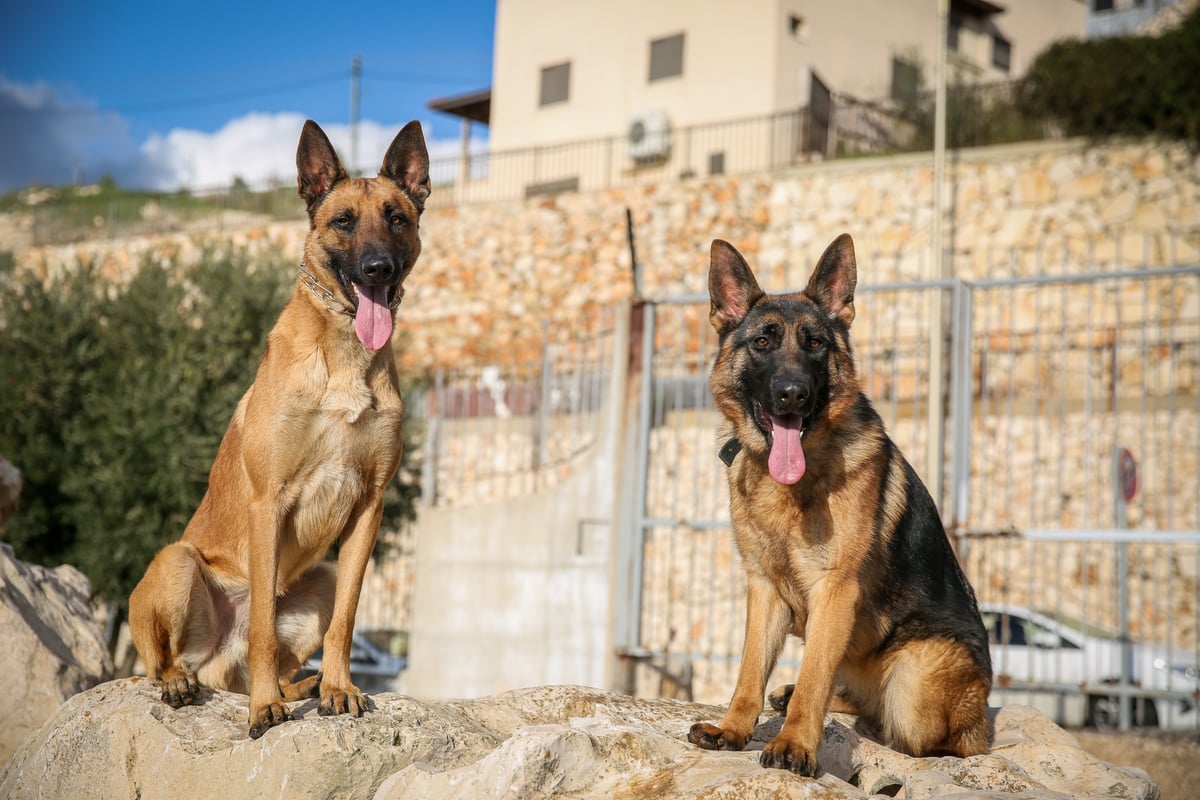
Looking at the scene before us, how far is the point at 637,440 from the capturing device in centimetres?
956

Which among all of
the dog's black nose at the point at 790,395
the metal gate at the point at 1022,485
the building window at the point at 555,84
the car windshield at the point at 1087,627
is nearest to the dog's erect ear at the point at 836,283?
the dog's black nose at the point at 790,395

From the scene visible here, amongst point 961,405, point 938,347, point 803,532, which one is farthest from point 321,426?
point 938,347

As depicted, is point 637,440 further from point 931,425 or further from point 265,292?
point 265,292

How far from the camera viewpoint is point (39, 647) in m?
5.67

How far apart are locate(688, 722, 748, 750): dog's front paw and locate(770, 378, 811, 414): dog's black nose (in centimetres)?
118

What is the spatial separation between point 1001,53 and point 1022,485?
791 inches

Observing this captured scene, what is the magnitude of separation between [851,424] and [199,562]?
107 inches

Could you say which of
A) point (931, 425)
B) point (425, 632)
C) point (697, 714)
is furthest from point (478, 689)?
point (697, 714)

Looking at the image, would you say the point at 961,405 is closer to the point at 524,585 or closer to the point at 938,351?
the point at 938,351

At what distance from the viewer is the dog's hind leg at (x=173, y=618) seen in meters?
4.49

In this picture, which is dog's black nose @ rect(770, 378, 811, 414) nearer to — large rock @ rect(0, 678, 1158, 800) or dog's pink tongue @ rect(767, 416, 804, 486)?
dog's pink tongue @ rect(767, 416, 804, 486)

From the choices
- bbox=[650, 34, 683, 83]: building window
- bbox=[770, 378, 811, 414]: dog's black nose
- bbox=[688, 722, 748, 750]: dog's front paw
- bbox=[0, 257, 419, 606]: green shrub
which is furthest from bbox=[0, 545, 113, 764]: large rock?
bbox=[650, 34, 683, 83]: building window

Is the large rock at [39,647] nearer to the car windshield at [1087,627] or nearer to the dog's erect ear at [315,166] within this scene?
the dog's erect ear at [315,166]

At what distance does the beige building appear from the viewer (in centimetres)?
2606
